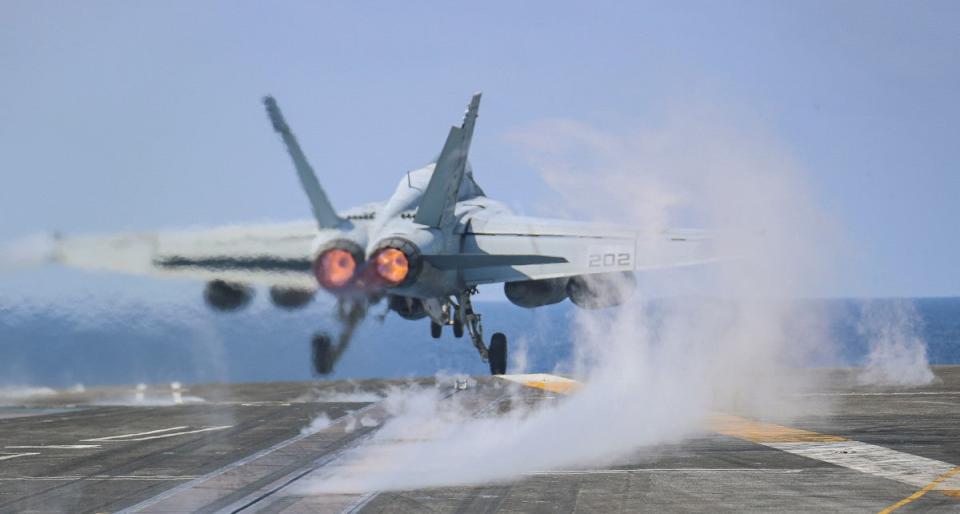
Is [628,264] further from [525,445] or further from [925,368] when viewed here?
[925,368]

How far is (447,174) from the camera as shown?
30328 mm

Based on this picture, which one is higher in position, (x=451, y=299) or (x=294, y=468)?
(x=451, y=299)

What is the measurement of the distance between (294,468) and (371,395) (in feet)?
56.8

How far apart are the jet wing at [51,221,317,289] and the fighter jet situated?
0.03m

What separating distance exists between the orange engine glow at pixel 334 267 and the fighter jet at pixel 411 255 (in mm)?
29

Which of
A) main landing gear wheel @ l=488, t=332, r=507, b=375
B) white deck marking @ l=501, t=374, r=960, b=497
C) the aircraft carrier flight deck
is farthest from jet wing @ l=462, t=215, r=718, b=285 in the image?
white deck marking @ l=501, t=374, r=960, b=497

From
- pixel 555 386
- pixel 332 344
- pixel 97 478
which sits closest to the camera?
pixel 97 478

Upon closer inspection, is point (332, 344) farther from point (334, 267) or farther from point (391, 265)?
point (334, 267)

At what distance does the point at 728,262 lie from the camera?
34.2 m

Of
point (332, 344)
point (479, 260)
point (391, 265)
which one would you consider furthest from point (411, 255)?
point (332, 344)

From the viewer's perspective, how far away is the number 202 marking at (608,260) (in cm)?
3356

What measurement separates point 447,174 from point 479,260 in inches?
104

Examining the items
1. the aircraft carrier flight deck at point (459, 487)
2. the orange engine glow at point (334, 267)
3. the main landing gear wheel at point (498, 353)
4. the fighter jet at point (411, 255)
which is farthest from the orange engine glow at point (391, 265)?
the main landing gear wheel at point (498, 353)

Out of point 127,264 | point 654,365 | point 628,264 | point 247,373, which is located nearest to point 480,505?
point 127,264
